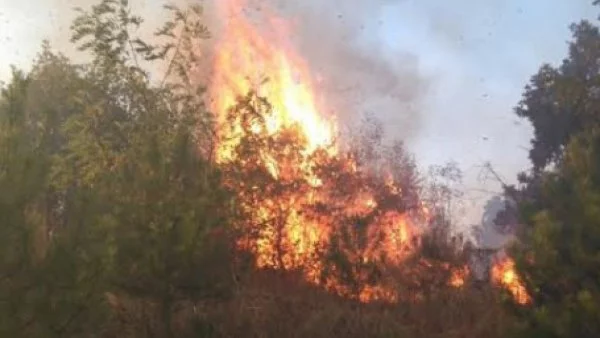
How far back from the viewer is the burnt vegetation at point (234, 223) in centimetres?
904

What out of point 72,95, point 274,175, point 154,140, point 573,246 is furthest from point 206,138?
point 573,246

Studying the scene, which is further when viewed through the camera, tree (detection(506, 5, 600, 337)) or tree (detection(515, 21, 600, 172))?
tree (detection(515, 21, 600, 172))

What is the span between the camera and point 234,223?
16.6 meters

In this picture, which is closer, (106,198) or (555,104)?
(106,198)

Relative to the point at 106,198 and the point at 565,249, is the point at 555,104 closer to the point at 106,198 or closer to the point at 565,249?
Result: the point at 565,249

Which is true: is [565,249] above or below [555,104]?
below

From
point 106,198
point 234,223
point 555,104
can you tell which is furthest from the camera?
point 555,104

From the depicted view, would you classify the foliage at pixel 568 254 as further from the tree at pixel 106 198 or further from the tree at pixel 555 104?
the tree at pixel 555 104

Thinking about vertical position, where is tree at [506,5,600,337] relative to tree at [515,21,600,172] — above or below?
below

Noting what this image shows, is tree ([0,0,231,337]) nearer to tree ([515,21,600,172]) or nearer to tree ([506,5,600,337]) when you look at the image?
tree ([506,5,600,337])

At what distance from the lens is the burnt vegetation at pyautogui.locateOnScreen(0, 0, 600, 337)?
904 cm

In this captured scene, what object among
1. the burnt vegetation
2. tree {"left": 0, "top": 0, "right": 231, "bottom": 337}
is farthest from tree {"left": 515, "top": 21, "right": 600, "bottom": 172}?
tree {"left": 0, "top": 0, "right": 231, "bottom": 337}

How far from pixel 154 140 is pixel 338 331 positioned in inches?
254

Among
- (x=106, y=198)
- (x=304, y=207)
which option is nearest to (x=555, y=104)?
(x=304, y=207)
